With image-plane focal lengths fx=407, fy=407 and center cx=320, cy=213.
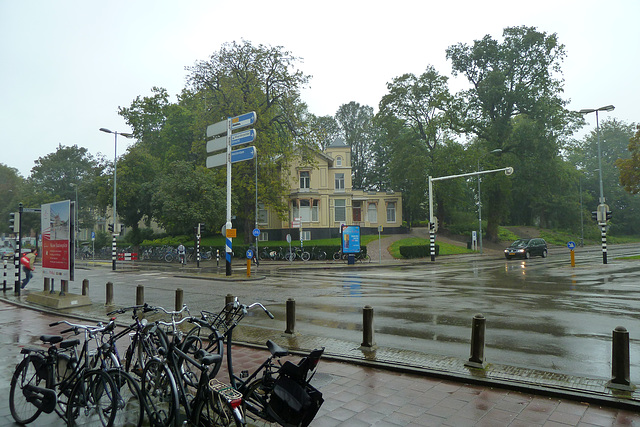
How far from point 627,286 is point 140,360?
54.7 ft

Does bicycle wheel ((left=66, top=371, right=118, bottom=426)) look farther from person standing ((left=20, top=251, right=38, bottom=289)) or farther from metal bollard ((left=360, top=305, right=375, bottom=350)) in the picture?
person standing ((left=20, top=251, right=38, bottom=289))

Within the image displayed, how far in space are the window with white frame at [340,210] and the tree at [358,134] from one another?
23.1 m

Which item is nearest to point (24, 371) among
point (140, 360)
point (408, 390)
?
point (140, 360)

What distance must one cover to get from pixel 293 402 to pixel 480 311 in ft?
27.3

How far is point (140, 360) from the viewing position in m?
4.96

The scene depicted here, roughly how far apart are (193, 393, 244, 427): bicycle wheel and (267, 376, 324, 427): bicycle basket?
32 centimetres

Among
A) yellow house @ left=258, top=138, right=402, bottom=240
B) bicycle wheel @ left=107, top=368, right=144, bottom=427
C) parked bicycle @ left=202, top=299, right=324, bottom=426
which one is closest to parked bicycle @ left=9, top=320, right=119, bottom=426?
bicycle wheel @ left=107, top=368, right=144, bottom=427

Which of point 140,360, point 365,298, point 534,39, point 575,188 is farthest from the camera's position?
point 575,188

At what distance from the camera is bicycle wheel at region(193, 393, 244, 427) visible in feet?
11.0

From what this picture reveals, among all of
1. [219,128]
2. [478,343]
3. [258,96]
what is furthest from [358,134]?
[478,343]

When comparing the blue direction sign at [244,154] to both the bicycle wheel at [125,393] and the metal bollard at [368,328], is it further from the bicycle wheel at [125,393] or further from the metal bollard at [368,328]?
the bicycle wheel at [125,393]

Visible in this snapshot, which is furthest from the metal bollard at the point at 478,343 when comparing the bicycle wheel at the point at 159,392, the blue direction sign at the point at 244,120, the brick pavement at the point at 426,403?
the blue direction sign at the point at 244,120

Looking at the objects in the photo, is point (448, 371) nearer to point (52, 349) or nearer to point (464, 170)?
point (52, 349)

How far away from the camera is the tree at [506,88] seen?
42750 mm
